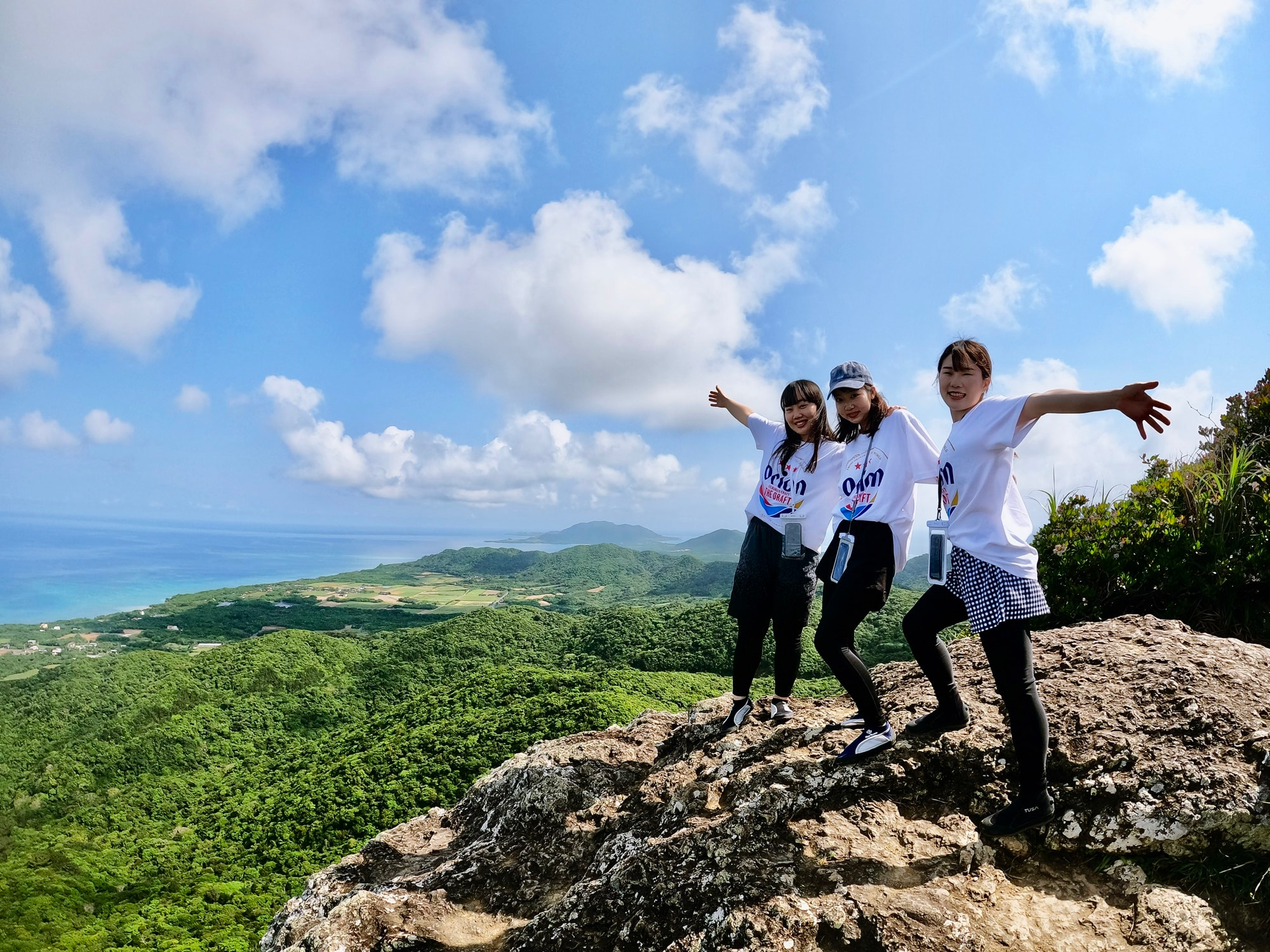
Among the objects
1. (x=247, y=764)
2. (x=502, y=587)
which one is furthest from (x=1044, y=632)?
(x=502, y=587)

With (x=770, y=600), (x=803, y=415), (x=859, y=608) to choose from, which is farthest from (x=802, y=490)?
(x=859, y=608)

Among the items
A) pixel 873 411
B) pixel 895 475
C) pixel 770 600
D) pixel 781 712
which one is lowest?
pixel 781 712

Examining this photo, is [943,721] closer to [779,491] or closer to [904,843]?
[904,843]

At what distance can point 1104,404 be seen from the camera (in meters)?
2.58

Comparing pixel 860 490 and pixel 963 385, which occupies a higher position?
pixel 963 385

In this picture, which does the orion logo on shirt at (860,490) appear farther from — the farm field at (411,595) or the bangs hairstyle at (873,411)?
the farm field at (411,595)

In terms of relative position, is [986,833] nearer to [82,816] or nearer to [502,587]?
[82,816]

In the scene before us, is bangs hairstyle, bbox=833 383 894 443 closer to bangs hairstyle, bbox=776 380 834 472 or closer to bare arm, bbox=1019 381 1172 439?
bangs hairstyle, bbox=776 380 834 472

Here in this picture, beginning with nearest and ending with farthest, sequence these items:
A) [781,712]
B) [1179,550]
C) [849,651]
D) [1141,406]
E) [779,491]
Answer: [1141,406], [849,651], [779,491], [781,712], [1179,550]

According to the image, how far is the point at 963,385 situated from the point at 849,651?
1.66m

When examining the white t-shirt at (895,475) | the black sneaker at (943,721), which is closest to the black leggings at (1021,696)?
the black sneaker at (943,721)

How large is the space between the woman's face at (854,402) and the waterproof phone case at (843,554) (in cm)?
75

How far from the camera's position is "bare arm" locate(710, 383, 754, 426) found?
496 cm

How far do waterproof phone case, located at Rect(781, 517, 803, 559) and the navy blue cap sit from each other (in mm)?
997
